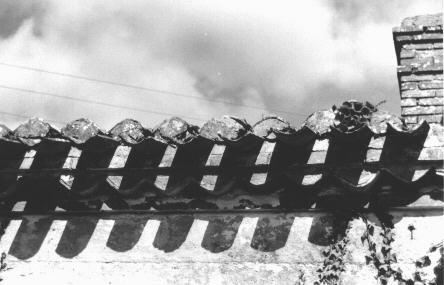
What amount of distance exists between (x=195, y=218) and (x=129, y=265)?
0.65 metres

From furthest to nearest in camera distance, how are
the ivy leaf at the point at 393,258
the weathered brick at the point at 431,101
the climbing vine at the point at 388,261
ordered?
the weathered brick at the point at 431,101
the ivy leaf at the point at 393,258
the climbing vine at the point at 388,261

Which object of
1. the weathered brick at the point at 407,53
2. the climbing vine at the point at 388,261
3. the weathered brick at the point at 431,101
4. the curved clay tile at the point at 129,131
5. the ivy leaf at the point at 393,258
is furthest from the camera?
the weathered brick at the point at 407,53

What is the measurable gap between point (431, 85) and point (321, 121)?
43.2 inches

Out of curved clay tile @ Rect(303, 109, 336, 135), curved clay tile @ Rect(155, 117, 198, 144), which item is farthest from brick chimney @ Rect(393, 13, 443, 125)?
curved clay tile @ Rect(155, 117, 198, 144)

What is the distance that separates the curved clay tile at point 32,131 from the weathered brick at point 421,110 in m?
3.03

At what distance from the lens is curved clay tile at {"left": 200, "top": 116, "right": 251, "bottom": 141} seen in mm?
4836

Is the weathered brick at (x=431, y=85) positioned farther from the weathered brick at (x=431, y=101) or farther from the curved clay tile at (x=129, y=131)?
the curved clay tile at (x=129, y=131)

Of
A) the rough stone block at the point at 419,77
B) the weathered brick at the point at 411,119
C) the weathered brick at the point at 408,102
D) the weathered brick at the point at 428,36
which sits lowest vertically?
the weathered brick at the point at 411,119

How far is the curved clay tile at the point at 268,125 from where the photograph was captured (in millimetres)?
4785

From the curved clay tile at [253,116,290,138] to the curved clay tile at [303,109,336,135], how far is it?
0.18 metres

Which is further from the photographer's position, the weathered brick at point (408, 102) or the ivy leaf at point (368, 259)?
the weathered brick at point (408, 102)

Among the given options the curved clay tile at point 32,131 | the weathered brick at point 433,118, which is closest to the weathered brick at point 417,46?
the weathered brick at point 433,118

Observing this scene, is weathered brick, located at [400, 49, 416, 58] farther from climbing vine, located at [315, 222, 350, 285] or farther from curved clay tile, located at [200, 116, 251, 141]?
climbing vine, located at [315, 222, 350, 285]

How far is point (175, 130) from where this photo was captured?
498cm
